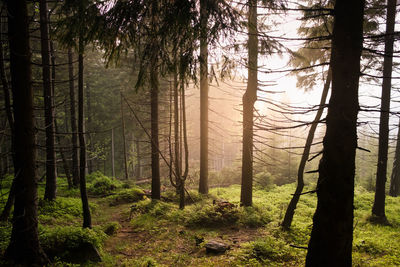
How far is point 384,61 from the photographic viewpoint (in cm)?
1102

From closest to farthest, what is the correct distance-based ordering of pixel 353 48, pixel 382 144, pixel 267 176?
pixel 353 48, pixel 382 144, pixel 267 176

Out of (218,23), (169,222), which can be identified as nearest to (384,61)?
(218,23)

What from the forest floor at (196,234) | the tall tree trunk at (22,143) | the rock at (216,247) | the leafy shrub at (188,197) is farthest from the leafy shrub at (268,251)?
the leafy shrub at (188,197)

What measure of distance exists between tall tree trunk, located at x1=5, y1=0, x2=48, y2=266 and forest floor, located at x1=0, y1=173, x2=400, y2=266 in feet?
2.71

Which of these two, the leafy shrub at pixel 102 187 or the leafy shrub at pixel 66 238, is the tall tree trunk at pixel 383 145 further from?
the leafy shrub at pixel 102 187

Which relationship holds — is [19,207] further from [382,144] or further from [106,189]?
[382,144]

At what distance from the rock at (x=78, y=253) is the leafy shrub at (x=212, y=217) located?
376cm

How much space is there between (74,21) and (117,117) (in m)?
22.0

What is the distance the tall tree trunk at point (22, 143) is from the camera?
436 centimetres

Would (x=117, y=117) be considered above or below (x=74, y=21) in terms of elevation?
below

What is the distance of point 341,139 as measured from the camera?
308 cm

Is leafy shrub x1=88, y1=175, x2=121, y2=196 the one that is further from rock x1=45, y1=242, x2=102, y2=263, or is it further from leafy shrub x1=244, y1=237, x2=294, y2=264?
leafy shrub x1=244, y1=237, x2=294, y2=264

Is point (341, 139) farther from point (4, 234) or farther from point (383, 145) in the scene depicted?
point (383, 145)

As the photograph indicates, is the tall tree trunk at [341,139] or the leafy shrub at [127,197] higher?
the tall tree trunk at [341,139]
